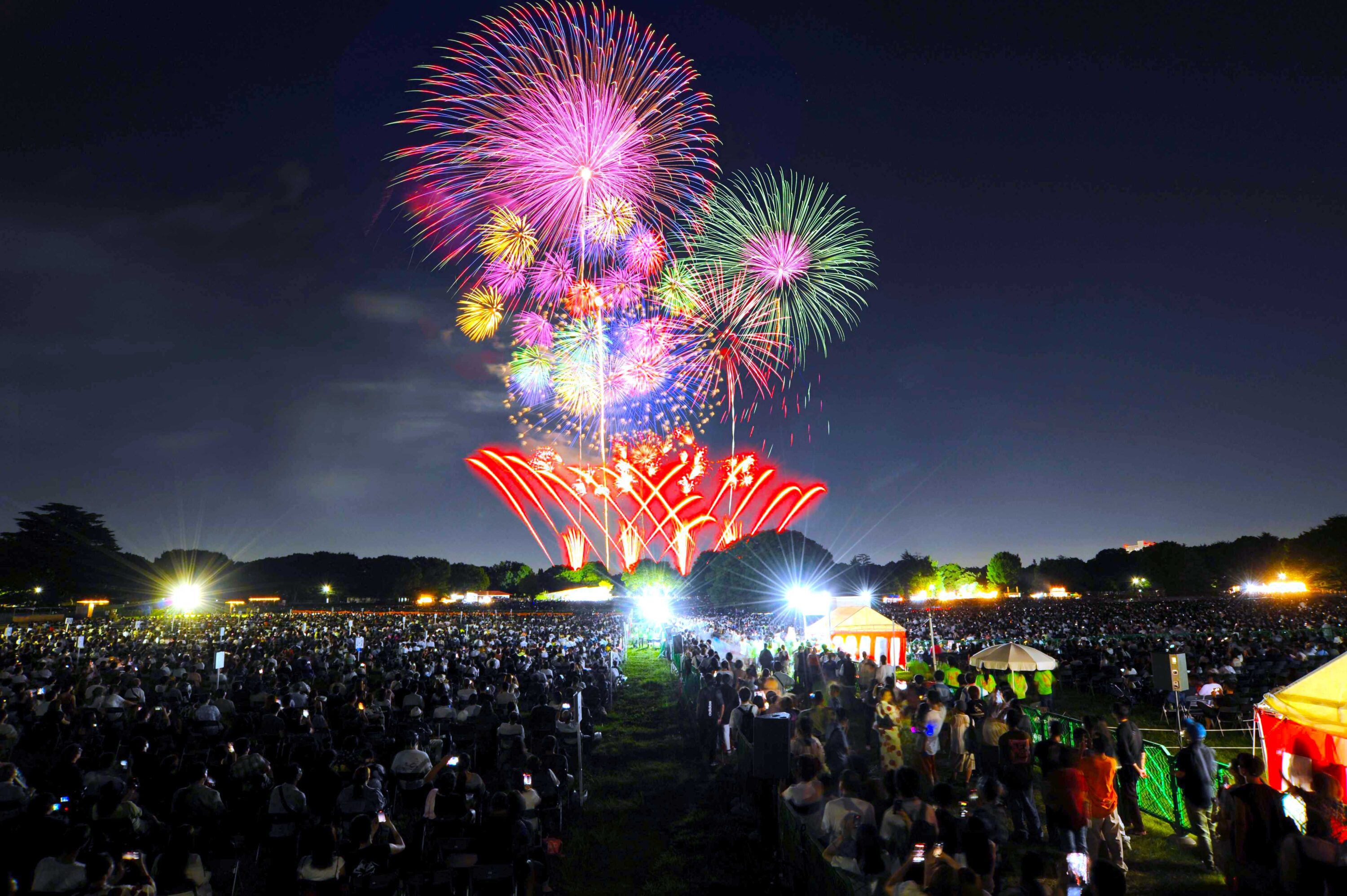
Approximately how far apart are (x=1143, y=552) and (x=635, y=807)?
548 feet

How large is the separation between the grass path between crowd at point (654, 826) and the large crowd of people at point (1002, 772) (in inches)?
36.0

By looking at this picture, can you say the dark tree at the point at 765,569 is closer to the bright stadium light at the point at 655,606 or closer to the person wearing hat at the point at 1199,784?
the bright stadium light at the point at 655,606

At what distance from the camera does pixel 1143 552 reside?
147m

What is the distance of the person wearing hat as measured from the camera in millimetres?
7418

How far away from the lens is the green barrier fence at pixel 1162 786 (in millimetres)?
8633

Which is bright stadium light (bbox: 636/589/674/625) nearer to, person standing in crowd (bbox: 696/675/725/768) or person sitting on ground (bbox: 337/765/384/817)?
person standing in crowd (bbox: 696/675/725/768)

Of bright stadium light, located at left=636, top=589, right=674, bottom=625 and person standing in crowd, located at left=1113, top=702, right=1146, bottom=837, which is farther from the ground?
person standing in crowd, located at left=1113, top=702, right=1146, bottom=837

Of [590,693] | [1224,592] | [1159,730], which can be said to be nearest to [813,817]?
[590,693]

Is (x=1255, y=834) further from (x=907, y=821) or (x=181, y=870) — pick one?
(x=181, y=870)

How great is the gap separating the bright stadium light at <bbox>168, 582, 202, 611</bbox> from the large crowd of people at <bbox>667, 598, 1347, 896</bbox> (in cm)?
7545

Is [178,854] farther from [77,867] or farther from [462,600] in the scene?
[462,600]

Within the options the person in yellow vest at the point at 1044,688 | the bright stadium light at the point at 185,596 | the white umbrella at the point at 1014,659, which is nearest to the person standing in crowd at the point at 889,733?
the white umbrella at the point at 1014,659

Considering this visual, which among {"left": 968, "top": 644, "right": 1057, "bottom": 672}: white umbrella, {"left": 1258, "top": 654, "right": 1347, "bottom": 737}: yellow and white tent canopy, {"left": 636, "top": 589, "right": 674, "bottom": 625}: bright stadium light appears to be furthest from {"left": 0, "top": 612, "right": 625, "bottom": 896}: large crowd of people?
{"left": 636, "top": 589, "right": 674, "bottom": 625}: bright stadium light

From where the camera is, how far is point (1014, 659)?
15.5 meters
